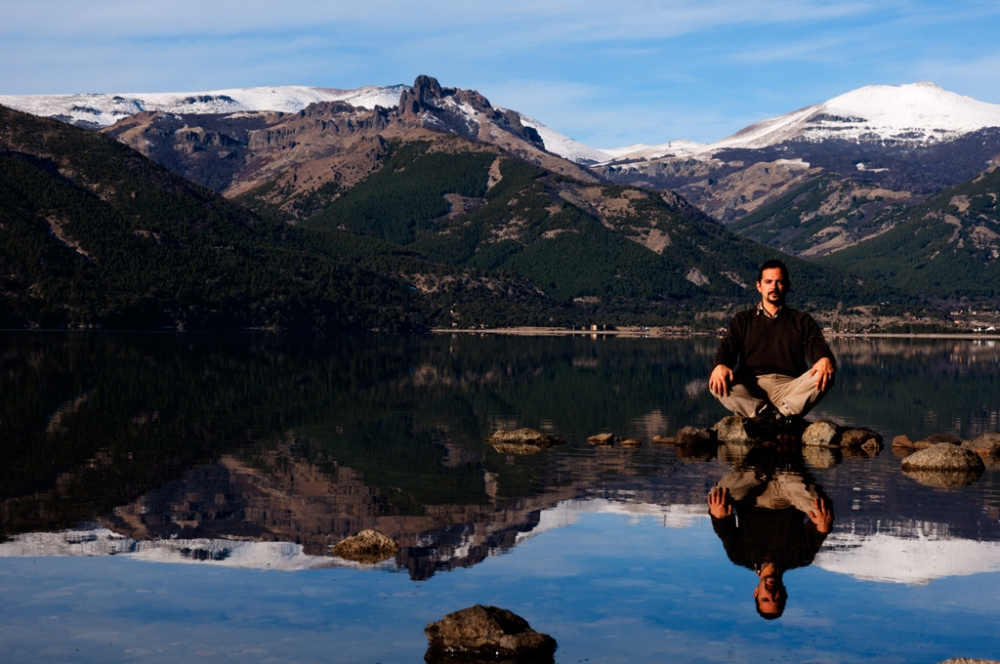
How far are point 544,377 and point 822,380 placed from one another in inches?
2970

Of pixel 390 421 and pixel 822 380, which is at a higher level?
pixel 822 380

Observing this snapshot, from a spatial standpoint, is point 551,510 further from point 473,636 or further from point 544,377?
point 544,377

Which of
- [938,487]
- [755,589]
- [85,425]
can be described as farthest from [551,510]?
[85,425]

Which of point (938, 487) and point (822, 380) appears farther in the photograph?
point (938, 487)

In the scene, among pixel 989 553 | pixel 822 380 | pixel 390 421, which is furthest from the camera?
pixel 390 421

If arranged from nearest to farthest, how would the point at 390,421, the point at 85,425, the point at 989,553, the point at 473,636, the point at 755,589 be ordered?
1. the point at 473,636
2. the point at 755,589
3. the point at 989,553
4. the point at 85,425
5. the point at 390,421

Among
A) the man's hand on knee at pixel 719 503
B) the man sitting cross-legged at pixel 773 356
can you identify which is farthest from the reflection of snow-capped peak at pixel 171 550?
the man sitting cross-legged at pixel 773 356

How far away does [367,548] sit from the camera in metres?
25.8

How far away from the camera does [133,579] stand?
2353 centimetres

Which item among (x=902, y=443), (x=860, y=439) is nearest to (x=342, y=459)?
(x=860, y=439)

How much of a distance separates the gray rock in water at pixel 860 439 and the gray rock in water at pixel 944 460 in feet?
20.2

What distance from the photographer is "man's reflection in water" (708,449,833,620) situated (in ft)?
75.7

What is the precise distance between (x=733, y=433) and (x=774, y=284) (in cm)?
1498

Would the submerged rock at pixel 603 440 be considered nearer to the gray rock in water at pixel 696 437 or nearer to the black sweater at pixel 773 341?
the gray rock in water at pixel 696 437
